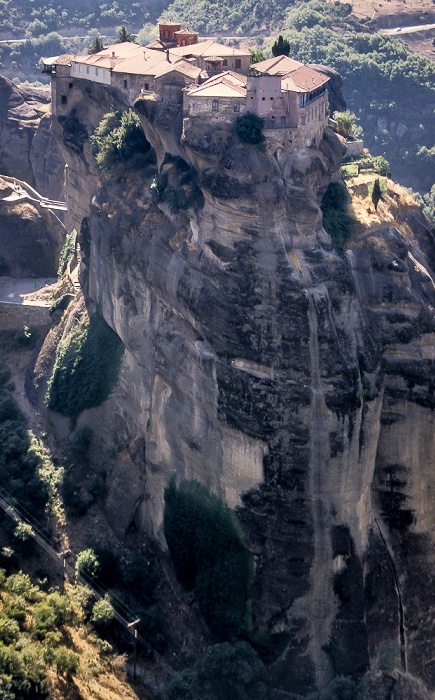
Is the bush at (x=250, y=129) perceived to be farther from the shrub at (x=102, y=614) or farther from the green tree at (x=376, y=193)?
the shrub at (x=102, y=614)

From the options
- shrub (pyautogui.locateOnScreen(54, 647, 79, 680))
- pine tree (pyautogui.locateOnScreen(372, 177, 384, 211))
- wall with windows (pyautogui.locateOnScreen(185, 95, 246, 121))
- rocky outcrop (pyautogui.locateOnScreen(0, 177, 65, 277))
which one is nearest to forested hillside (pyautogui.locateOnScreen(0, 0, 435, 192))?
rocky outcrop (pyautogui.locateOnScreen(0, 177, 65, 277))

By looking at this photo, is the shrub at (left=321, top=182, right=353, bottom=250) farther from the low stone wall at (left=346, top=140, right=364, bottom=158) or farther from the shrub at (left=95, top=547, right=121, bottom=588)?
the shrub at (left=95, top=547, right=121, bottom=588)

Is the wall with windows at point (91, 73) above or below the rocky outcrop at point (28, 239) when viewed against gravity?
above

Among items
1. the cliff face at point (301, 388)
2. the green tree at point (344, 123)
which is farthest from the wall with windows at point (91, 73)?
the green tree at point (344, 123)

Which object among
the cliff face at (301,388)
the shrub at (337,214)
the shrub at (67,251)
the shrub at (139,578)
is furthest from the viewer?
the shrub at (67,251)

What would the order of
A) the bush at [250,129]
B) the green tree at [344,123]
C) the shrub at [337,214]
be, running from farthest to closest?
the green tree at [344,123] → the shrub at [337,214] → the bush at [250,129]

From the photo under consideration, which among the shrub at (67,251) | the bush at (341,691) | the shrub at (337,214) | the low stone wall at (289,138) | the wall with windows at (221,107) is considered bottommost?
the bush at (341,691)

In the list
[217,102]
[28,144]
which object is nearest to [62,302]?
[217,102]
